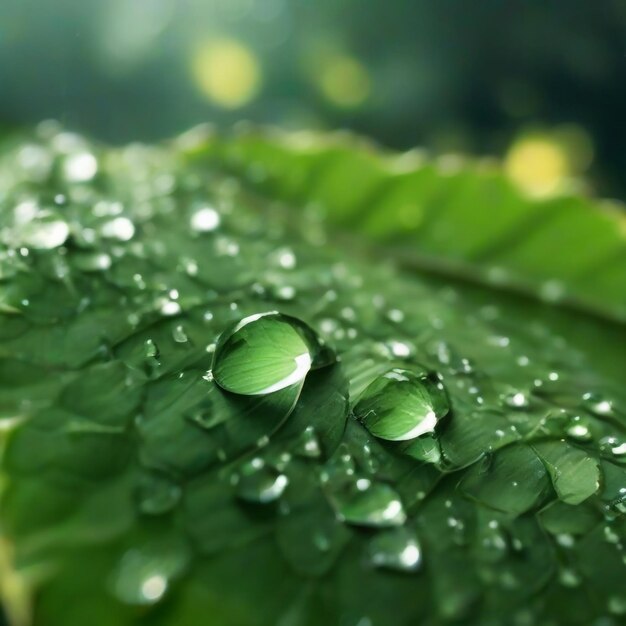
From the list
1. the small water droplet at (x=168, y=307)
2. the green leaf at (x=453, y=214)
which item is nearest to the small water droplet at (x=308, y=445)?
the small water droplet at (x=168, y=307)

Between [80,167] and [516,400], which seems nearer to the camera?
[516,400]

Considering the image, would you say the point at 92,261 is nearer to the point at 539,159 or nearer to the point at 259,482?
the point at 259,482

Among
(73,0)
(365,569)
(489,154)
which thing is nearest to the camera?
(365,569)

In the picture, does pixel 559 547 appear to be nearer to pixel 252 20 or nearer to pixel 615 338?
pixel 615 338

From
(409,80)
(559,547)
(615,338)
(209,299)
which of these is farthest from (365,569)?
(409,80)

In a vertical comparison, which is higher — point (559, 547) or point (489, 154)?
point (559, 547)

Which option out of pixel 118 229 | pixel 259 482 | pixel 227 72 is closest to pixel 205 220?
pixel 118 229
